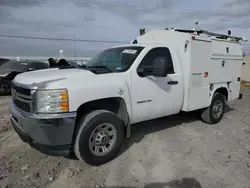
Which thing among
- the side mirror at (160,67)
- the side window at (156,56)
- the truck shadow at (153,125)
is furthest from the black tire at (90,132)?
the side window at (156,56)

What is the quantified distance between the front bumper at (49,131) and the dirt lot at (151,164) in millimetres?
513

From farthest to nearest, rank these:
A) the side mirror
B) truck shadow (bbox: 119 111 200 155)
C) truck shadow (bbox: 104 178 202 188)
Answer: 1. truck shadow (bbox: 119 111 200 155)
2. the side mirror
3. truck shadow (bbox: 104 178 202 188)

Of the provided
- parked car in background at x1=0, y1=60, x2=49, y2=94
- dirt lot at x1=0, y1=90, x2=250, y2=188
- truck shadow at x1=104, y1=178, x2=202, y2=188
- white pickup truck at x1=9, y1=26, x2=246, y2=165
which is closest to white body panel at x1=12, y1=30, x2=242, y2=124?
white pickup truck at x1=9, y1=26, x2=246, y2=165

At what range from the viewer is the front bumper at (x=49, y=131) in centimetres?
281

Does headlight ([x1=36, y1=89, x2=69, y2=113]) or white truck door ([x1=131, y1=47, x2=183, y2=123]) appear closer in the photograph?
headlight ([x1=36, y1=89, x2=69, y2=113])

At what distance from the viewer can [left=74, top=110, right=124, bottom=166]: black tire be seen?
309cm

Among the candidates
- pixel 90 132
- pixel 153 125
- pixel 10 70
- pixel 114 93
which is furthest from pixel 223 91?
pixel 10 70

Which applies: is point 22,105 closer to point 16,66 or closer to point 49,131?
point 49,131

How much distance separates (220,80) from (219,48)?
0.85 metres

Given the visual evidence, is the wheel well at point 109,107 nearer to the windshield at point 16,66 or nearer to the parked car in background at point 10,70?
the parked car in background at point 10,70

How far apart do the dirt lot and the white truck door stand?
0.67 meters

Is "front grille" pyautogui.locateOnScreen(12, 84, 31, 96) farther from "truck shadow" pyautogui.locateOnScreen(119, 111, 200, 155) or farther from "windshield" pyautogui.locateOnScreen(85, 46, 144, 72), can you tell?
"truck shadow" pyautogui.locateOnScreen(119, 111, 200, 155)

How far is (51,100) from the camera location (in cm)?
282

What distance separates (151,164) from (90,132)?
1.22m
